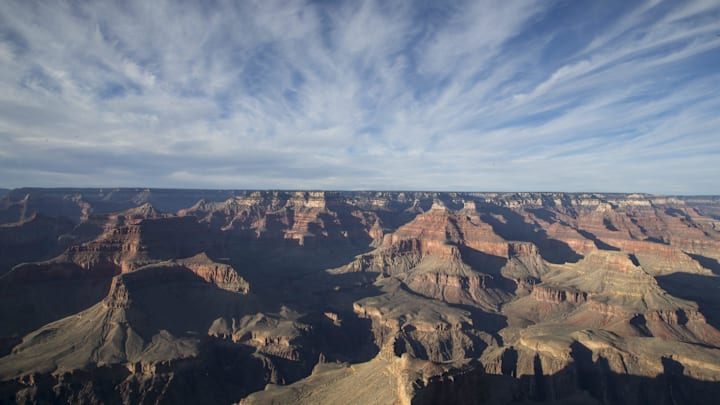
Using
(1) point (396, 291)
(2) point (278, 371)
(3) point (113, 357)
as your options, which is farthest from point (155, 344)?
(1) point (396, 291)

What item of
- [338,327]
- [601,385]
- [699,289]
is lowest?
[338,327]

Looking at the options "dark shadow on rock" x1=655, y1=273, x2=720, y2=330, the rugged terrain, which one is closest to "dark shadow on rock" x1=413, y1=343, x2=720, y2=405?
the rugged terrain

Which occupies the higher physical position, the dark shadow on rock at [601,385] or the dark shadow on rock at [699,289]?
the dark shadow on rock at [699,289]

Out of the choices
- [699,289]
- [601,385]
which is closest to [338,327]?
[601,385]

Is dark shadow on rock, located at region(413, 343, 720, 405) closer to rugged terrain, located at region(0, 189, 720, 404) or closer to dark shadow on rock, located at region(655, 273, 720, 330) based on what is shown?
rugged terrain, located at region(0, 189, 720, 404)

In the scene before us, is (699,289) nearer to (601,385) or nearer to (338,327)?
(601,385)

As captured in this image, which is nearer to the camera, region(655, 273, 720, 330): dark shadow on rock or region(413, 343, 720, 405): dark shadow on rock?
region(413, 343, 720, 405): dark shadow on rock

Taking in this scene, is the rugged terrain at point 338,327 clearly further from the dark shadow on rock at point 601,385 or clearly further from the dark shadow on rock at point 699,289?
the dark shadow on rock at point 699,289

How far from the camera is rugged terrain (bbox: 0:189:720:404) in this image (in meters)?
73.9

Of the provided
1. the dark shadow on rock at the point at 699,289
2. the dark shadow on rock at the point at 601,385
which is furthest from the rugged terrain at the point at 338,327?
the dark shadow on rock at the point at 699,289

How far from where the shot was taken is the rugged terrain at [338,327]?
7394cm

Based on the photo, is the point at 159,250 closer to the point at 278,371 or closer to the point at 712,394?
the point at 278,371

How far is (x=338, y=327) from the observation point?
400ft

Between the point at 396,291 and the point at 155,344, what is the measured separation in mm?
83973
